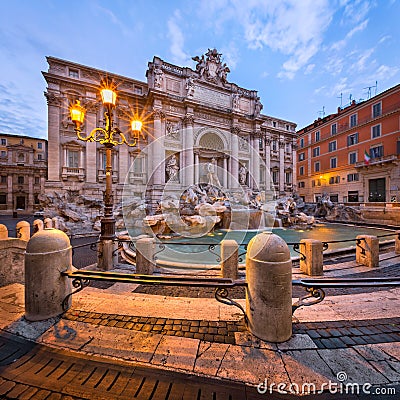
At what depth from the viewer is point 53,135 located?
1839 centimetres

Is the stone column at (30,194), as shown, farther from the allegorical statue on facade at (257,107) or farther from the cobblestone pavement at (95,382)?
the cobblestone pavement at (95,382)

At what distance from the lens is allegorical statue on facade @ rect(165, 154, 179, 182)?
22438mm

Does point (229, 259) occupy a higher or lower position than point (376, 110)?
lower

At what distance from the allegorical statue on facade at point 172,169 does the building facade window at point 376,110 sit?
2950 centimetres

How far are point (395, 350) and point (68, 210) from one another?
59.1 feet

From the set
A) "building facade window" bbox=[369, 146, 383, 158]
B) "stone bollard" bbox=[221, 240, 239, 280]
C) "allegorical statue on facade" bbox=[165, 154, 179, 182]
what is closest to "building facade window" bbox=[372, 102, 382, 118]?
"building facade window" bbox=[369, 146, 383, 158]

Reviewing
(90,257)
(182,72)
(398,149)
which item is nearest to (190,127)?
(182,72)

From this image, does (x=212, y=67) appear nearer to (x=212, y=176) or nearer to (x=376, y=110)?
(x=212, y=176)

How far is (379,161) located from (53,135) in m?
39.8

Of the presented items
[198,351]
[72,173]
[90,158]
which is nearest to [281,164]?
[90,158]

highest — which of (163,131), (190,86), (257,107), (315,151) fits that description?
(257,107)

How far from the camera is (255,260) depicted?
2.41 m

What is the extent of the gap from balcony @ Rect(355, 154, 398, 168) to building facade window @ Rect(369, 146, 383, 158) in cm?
96

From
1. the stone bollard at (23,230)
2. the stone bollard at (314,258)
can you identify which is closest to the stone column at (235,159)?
the stone bollard at (314,258)
